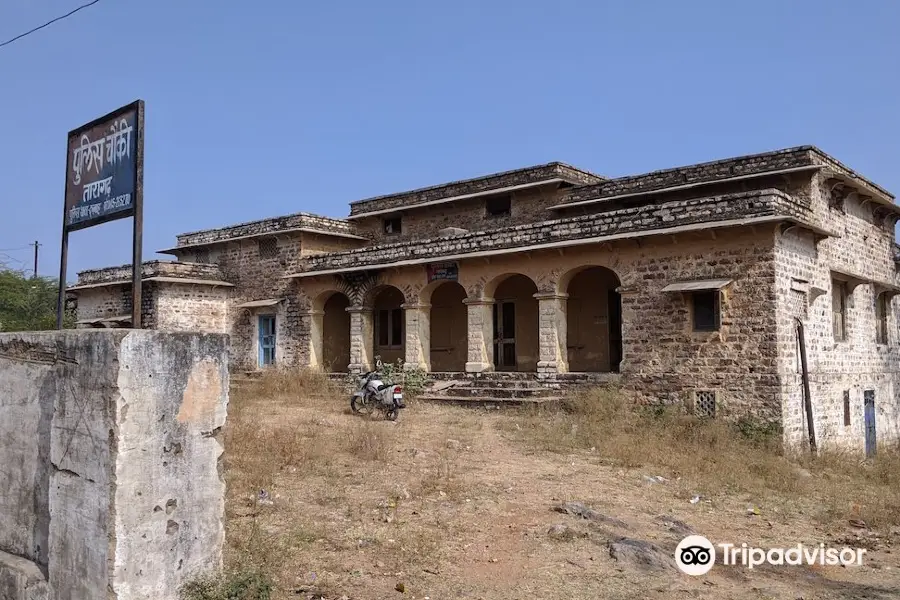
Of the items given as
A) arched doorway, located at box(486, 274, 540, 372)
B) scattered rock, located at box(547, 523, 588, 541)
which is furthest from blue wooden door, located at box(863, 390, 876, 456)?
scattered rock, located at box(547, 523, 588, 541)

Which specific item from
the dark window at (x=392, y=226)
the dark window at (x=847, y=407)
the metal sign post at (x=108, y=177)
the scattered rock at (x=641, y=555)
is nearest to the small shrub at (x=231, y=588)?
the metal sign post at (x=108, y=177)

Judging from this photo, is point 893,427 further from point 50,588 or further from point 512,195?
point 50,588

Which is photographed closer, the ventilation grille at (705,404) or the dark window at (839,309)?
the ventilation grille at (705,404)

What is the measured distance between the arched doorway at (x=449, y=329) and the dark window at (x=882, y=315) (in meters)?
9.46

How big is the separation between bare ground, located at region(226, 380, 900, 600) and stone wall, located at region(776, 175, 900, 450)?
4267 mm

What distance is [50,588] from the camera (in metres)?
4.21

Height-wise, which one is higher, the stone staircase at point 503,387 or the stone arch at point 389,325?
the stone arch at point 389,325

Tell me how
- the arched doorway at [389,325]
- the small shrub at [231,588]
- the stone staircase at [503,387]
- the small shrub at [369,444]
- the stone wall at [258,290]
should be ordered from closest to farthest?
the small shrub at [231,588] → the small shrub at [369,444] → the stone staircase at [503,387] → the stone wall at [258,290] → the arched doorway at [389,325]

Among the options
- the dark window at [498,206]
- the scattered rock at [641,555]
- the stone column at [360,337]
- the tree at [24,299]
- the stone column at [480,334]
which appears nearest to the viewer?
the scattered rock at [641,555]

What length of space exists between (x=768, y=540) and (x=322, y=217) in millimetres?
15606

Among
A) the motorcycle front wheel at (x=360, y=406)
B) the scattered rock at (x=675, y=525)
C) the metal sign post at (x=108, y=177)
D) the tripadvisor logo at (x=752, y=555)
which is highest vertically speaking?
the metal sign post at (x=108, y=177)

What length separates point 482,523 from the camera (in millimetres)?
6680

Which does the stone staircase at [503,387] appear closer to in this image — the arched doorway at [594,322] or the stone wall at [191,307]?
the arched doorway at [594,322]

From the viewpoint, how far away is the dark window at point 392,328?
2003 cm
